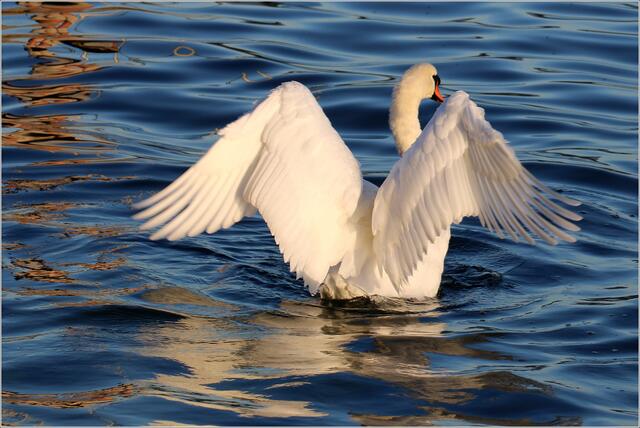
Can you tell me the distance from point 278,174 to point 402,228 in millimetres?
742

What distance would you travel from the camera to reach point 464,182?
6.32 metres

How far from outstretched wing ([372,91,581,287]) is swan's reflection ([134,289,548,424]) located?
1.94ft

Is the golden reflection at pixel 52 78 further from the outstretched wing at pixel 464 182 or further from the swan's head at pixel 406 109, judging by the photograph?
the outstretched wing at pixel 464 182

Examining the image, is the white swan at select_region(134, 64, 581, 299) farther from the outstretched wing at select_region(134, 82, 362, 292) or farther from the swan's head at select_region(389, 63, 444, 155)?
the swan's head at select_region(389, 63, 444, 155)

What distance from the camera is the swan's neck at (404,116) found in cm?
786

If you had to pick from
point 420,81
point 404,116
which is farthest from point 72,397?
point 420,81

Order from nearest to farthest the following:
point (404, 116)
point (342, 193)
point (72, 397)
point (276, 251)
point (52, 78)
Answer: point (72, 397) → point (342, 193) → point (404, 116) → point (276, 251) → point (52, 78)

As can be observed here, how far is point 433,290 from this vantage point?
293 inches

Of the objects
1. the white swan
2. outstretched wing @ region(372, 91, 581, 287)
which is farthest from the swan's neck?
outstretched wing @ region(372, 91, 581, 287)

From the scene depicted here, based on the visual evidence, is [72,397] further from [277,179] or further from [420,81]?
[420,81]

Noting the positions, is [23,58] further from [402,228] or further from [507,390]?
[507,390]

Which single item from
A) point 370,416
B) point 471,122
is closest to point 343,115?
point 471,122

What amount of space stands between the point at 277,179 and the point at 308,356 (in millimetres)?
1010

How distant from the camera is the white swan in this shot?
6.21 metres
